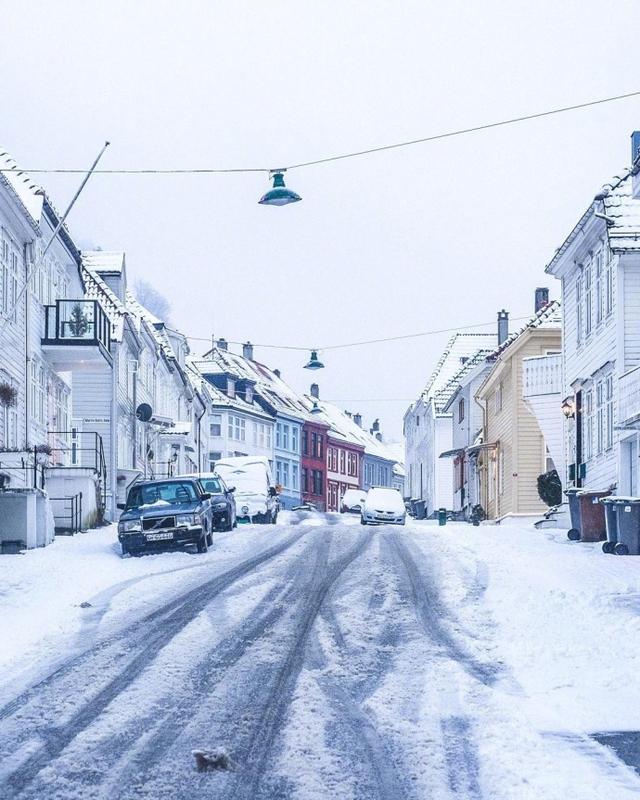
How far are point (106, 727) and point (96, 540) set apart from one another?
764 inches

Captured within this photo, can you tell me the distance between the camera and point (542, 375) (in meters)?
38.6

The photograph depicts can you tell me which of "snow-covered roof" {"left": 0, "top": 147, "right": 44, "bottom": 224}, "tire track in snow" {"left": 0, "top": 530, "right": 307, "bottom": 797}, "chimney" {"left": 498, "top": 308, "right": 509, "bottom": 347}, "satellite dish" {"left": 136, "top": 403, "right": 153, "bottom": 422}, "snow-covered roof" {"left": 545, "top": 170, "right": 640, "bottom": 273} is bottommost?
"tire track in snow" {"left": 0, "top": 530, "right": 307, "bottom": 797}

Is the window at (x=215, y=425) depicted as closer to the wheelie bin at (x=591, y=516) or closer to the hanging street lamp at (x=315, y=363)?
the hanging street lamp at (x=315, y=363)

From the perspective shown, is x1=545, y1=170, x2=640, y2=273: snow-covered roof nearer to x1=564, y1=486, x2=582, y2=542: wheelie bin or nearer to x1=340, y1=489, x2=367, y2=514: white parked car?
x1=564, y1=486, x2=582, y2=542: wheelie bin

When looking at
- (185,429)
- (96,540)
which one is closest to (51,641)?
(96,540)

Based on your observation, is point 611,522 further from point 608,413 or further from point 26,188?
point 26,188

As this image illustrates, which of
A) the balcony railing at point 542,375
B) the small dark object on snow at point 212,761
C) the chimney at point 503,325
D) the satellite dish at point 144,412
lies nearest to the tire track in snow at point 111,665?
the small dark object on snow at point 212,761

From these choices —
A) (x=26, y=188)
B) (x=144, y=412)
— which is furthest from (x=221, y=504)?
(x=144, y=412)

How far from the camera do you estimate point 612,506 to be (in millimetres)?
23828

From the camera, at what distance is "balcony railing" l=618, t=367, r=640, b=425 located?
25.8 meters

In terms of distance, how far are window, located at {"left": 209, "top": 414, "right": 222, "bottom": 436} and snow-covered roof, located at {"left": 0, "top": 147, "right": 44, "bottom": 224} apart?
55918mm

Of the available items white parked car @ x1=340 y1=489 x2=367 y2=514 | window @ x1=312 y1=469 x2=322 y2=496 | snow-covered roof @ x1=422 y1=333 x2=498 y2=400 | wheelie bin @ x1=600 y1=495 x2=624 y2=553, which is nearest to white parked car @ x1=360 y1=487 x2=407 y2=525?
wheelie bin @ x1=600 y1=495 x2=624 y2=553

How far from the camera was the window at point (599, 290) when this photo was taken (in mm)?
31500

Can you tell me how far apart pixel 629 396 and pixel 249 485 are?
63.1 ft
